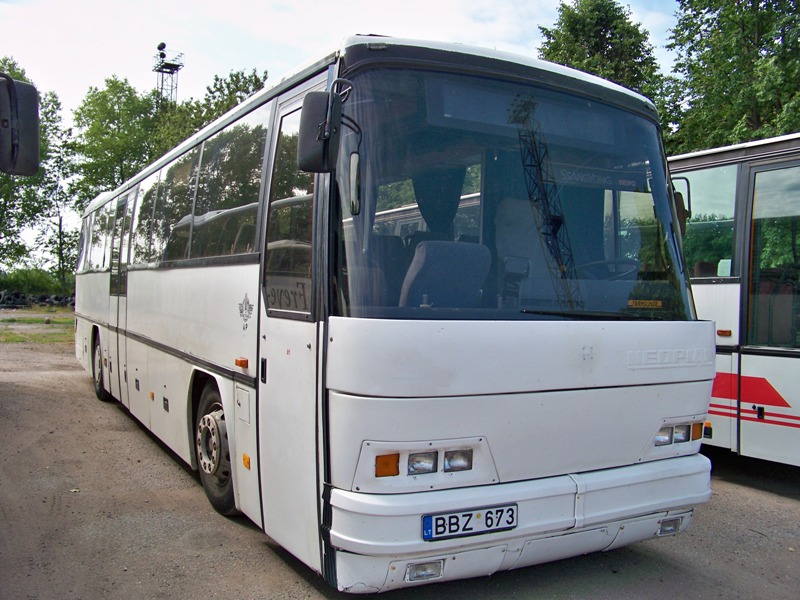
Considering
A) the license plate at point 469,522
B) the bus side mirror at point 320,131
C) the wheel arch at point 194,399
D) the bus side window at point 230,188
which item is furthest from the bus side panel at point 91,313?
the license plate at point 469,522

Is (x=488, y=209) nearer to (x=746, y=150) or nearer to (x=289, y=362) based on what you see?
(x=289, y=362)

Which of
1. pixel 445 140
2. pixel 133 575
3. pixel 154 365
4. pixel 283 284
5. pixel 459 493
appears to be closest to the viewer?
pixel 459 493

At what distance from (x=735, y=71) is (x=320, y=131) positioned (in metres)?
18.9

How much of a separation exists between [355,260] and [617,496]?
1.96 meters

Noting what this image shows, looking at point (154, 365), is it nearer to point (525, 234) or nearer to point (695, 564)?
point (525, 234)

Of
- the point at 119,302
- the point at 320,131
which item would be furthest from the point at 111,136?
the point at 320,131

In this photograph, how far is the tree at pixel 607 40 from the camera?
26.2 meters

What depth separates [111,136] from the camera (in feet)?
169

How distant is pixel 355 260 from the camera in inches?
143

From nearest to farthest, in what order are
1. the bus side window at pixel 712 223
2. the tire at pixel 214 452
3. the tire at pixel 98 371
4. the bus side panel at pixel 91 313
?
the tire at pixel 214 452 < the bus side window at pixel 712 223 < the bus side panel at pixel 91 313 < the tire at pixel 98 371

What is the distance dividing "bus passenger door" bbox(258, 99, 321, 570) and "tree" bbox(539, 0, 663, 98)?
23798 mm

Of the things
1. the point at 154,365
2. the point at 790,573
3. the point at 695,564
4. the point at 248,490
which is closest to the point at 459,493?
the point at 248,490

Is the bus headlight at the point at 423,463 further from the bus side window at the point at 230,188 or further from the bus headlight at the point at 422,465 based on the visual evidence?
the bus side window at the point at 230,188

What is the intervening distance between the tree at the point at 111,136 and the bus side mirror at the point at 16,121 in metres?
47.2
